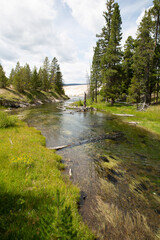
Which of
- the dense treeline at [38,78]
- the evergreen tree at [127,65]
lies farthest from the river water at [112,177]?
the dense treeline at [38,78]

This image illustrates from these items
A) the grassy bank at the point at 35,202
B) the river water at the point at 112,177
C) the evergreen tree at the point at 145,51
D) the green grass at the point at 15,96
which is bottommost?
the river water at the point at 112,177

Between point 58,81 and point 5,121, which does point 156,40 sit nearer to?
point 5,121

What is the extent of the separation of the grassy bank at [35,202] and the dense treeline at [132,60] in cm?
2688

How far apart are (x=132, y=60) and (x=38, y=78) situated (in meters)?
47.0

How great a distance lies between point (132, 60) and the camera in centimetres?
3641

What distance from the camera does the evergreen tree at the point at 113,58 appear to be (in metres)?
33.3

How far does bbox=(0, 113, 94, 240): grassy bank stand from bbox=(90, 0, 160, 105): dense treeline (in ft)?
88.2

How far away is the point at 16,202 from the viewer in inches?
146

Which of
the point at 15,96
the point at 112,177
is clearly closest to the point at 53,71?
the point at 15,96

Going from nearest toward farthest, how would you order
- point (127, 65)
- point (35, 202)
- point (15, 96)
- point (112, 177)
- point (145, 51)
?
point (35, 202) → point (112, 177) → point (145, 51) → point (127, 65) → point (15, 96)

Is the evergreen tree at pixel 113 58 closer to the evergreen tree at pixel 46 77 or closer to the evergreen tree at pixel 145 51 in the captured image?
the evergreen tree at pixel 145 51

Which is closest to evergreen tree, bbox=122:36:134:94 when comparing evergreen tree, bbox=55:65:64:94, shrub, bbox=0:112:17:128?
shrub, bbox=0:112:17:128

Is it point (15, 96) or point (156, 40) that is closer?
point (156, 40)

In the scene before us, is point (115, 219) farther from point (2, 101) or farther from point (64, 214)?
point (2, 101)
